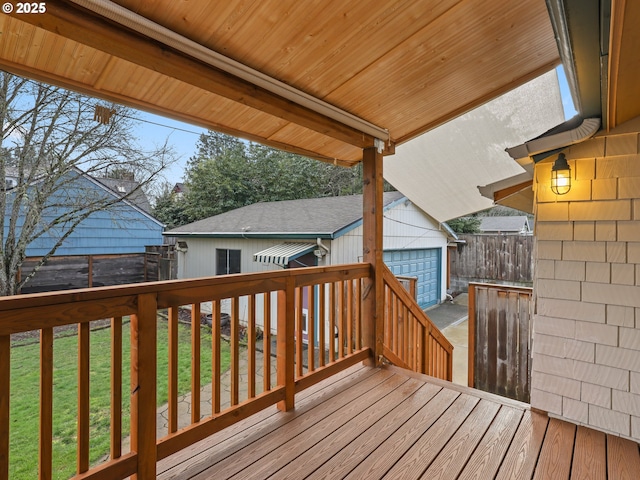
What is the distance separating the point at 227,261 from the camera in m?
8.02

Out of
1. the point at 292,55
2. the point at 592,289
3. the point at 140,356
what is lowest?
the point at 140,356

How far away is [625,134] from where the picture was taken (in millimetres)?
2027

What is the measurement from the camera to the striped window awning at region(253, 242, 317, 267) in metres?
6.14

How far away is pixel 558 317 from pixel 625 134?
122 centimetres

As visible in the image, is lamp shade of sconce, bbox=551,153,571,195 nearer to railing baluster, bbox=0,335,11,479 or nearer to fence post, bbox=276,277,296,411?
fence post, bbox=276,277,296,411

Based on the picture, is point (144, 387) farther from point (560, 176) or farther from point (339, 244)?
point (339, 244)

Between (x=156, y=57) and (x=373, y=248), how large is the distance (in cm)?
220

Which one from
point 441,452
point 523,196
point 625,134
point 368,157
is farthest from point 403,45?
point 523,196

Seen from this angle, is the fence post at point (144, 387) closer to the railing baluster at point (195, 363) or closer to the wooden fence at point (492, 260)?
the railing baluster at point (195, 363)

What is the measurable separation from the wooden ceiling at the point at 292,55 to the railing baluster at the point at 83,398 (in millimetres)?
1238

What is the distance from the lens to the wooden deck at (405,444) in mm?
1720

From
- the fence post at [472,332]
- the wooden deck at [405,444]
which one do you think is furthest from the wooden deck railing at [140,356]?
the fence post at [472,332]

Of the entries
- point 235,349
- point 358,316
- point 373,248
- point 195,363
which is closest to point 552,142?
point 373,248

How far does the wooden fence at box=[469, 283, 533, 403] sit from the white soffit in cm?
202
